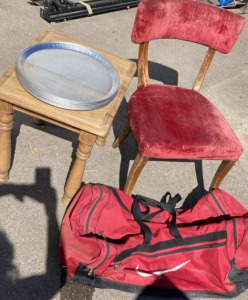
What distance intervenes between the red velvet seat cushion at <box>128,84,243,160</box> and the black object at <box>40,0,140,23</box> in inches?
71.1

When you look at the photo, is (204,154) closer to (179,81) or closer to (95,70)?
(95,70)

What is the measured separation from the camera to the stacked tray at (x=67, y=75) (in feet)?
5.53

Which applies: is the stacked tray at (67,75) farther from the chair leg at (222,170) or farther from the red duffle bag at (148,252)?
the chair leg at (222,170)

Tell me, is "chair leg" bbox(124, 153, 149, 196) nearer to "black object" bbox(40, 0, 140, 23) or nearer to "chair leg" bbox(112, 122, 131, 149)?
"chair leg" bbox(112, 122, 131, 149)

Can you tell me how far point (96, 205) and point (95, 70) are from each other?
0.67m

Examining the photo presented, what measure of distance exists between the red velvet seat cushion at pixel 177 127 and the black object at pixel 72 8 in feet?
5.92

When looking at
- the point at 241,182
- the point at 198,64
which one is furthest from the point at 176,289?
the point at 198,64

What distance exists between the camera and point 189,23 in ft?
7.34

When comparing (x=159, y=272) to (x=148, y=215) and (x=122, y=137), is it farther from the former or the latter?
(x=122, y=137)

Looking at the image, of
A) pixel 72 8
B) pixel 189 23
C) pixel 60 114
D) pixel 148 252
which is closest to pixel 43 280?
pixel 148 252

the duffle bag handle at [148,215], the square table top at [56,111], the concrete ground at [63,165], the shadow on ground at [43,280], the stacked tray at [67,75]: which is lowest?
the shadow on ground at [43,280]

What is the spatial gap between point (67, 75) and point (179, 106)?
0.66 meters

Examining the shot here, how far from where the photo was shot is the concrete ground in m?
1.89

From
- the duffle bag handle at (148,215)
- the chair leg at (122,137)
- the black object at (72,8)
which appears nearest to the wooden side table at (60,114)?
the duffle bag handle at (148,215)
